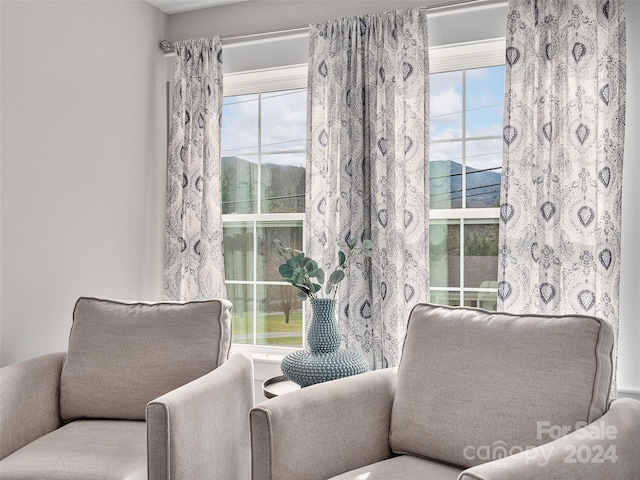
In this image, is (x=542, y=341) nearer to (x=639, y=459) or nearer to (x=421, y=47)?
(x=639, y=459)

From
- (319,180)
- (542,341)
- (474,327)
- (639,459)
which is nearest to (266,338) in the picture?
(319,180)

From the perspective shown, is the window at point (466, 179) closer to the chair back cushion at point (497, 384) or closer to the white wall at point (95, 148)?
the white wall at point (95, 148)

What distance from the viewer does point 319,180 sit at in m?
2.99

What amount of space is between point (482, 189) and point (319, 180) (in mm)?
818

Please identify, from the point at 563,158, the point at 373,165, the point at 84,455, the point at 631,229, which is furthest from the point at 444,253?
the point at 84,455

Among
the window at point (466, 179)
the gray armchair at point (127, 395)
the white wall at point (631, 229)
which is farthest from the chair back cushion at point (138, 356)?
the white wall at point (631, 229)

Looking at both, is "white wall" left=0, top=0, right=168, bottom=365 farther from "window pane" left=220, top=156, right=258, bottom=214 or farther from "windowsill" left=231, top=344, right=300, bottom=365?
"windowsill" left=231, top=344, right=300, bottom=365

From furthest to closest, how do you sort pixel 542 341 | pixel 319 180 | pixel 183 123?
pixel 183 123 < pixel 319 180 < pixel 542 341

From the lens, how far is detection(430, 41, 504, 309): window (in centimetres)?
284

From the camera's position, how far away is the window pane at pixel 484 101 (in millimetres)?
2842

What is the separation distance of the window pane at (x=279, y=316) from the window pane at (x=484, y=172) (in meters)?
1.12

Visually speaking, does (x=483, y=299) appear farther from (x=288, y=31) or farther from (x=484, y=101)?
(x=288, y=31)

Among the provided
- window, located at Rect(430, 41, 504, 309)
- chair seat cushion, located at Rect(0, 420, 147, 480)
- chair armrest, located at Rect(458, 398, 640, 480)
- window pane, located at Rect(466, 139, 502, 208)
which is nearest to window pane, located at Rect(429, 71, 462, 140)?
window, located at Rect(430, 41, 504, 309)

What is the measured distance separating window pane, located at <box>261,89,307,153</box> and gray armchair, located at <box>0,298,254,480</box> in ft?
4.10
